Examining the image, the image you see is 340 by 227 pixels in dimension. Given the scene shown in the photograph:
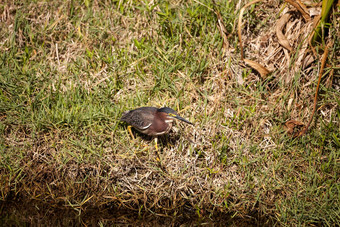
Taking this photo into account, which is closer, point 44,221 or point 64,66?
point 44,221

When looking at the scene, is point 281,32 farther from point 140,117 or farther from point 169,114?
point 140,117

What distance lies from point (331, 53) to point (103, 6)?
11.5 feet

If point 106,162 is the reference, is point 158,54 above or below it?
above

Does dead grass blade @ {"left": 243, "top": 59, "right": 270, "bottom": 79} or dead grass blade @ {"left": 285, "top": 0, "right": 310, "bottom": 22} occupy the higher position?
dead grass blade @ {"left": 285, "top": 0, "right": 310, "bottom": 22}

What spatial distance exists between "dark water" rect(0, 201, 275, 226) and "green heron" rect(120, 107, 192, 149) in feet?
3.38

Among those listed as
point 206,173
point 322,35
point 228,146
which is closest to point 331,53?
point 322,35

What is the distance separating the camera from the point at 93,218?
4.71m

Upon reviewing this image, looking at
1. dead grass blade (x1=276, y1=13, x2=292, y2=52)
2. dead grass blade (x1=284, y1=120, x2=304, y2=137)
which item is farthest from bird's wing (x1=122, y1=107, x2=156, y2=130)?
dead grass blade (x1=276, y1=13, x2=292, y2=52)

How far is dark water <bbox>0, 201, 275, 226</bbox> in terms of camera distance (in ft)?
15.3

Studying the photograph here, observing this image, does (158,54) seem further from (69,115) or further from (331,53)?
(331,53)

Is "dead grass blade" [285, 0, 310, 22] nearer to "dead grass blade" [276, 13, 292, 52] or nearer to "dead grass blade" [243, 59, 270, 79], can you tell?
"dead grass blade" [276, 13, 292, 52]

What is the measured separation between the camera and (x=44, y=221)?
466 centimetres

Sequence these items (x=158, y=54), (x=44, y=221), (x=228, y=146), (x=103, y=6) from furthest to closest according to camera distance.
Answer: (x=103, y=6), (x=158, y=54), (x=228, y=146), (x=44, y=221)

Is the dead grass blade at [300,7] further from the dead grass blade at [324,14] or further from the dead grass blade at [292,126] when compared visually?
the dead grass blade at [292,126]
